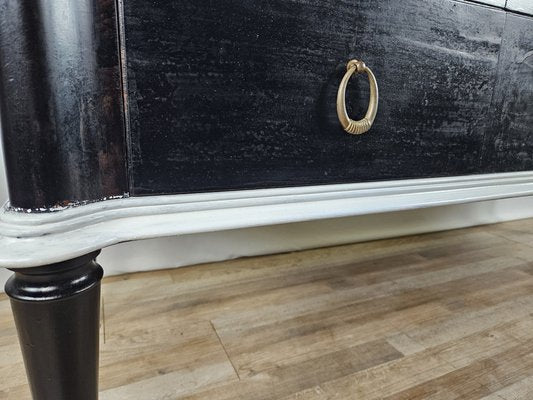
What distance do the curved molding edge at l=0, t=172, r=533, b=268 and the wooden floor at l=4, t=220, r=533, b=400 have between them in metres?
0.25

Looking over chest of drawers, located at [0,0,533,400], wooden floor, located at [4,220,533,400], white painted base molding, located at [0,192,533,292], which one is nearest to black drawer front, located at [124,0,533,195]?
chest of drawers, located at [0,0,533,400]

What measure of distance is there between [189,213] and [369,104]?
0.21m

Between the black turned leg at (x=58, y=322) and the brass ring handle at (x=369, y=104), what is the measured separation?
0.25 metres

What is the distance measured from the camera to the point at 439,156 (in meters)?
0.47

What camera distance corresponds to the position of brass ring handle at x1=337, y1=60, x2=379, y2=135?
368mm

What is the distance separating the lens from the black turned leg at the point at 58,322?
0.28m

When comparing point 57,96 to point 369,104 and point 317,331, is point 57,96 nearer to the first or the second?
point 369,104

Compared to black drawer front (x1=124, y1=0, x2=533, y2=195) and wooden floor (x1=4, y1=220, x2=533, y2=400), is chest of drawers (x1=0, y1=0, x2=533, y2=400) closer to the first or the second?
black drawer front (x1=124, y1=0, x2=533, y2=195)

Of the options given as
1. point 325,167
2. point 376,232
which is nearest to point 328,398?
point 325,167

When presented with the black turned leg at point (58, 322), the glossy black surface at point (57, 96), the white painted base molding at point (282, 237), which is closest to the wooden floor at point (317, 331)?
the white painted base molding at point (282, 237)

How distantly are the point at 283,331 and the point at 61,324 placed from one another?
40cm

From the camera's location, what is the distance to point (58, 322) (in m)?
0.29

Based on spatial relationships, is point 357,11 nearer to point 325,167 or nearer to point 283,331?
point 325,167

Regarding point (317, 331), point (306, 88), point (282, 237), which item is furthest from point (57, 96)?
point (282, 237)
